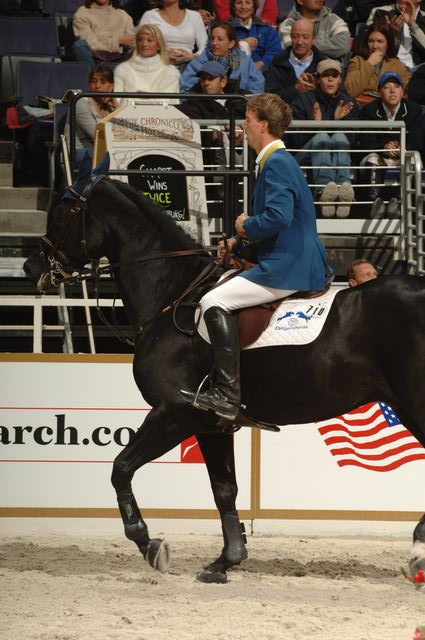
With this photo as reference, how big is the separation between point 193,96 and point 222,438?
2994 mm

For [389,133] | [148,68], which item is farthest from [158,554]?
[148,68]

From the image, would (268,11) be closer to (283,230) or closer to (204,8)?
(204,8)

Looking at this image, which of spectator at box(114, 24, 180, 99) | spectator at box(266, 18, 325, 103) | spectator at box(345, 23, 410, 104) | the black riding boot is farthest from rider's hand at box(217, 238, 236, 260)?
spectator at box(345, 23, 410, 104)

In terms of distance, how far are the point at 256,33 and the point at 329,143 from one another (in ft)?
8.49

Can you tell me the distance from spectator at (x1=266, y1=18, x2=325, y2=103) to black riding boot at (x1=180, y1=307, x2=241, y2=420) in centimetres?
580

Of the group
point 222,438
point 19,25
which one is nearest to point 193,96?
point 222,438

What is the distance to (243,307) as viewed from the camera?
5.94 meters

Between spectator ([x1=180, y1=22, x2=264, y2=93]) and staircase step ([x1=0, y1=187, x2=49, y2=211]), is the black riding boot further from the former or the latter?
staircase step ([x1=0, y1=187, x2=49, y2=211])

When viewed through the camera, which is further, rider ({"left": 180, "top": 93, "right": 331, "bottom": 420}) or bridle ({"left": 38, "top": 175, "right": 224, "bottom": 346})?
bridle ({"left": 38, "top": 175, "right": 224, "bottom": 346})

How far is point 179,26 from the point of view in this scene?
39.9ft

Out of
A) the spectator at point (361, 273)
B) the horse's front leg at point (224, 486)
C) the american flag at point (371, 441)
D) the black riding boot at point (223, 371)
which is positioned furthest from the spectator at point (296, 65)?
the black riding boot at point (223, 371)

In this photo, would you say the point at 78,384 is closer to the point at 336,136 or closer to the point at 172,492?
the point at 172,492

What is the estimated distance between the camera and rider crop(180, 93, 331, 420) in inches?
229

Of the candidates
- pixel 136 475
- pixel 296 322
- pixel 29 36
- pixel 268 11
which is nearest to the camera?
pixel 296 322
